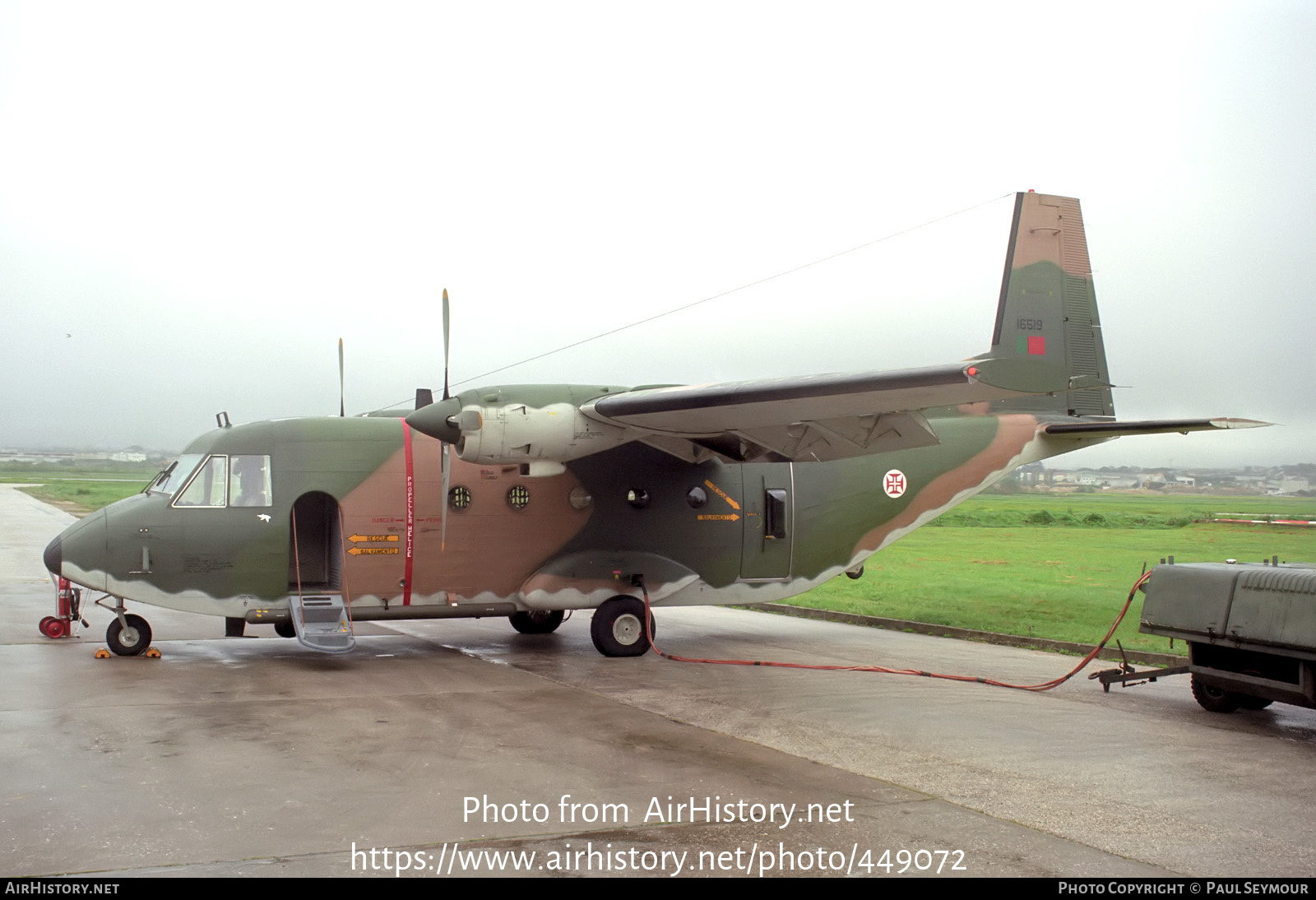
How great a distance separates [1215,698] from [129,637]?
12462 mm

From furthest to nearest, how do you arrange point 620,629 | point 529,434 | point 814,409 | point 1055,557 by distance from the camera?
point 1055,557
point 620,629
point 529,434
point 814,409

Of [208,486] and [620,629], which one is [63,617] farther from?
[620,629]

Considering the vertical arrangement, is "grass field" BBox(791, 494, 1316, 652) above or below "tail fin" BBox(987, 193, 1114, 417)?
below

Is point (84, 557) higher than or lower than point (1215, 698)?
higher

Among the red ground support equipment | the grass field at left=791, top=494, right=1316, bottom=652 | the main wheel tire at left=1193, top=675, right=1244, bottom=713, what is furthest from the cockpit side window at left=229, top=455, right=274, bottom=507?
the grass field at left=791, top=494, right=1316, bottom=652

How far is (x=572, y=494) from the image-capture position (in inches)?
529

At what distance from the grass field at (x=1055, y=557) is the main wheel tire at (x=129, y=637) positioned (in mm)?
2131

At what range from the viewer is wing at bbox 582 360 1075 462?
9.87 m

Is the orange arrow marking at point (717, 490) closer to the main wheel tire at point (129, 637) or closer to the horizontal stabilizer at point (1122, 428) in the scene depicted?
the horizontal stabilizer at point (1122, 428)

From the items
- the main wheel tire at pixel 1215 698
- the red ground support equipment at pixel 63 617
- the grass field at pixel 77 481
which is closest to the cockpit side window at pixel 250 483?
the red ground support equipment at pixel 63 617

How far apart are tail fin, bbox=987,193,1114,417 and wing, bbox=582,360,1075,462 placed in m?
1.48

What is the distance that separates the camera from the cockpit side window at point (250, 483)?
41.5 feet

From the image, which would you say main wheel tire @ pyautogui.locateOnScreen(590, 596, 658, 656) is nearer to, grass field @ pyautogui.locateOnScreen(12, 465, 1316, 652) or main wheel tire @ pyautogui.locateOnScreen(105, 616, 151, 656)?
main wheel tire @ pyautogui.locateOnScreen(105, 616, 151, 656)

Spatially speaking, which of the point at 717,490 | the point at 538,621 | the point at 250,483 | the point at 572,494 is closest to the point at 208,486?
the point at 250,483
